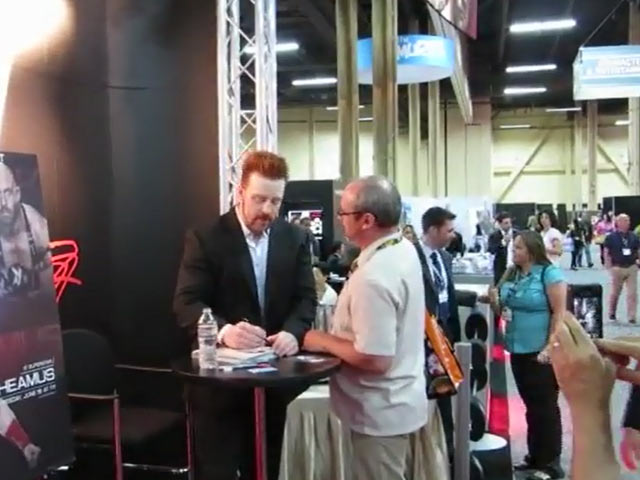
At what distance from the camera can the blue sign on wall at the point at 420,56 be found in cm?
934

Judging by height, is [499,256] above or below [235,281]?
below

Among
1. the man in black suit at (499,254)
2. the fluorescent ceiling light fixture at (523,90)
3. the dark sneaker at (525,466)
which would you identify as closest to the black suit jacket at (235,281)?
the dark sneaker at (525,466)

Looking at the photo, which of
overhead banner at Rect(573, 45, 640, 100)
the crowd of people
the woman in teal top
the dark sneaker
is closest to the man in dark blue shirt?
overhead banner at Rect(573, 45, 640, 100)

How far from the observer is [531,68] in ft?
65.7

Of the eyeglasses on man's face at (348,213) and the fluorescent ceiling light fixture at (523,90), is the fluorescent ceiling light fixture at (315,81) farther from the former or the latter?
the eyeglasses on man's face at (348,213)

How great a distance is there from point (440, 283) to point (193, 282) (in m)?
1.81

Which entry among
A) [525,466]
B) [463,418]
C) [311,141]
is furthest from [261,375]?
[311,141]

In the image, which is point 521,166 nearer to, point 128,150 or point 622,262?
point 622,262

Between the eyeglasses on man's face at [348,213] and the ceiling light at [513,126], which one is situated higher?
the ceiling light at [513,126]

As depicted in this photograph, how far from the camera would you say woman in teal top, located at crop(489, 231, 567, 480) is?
3867 mm

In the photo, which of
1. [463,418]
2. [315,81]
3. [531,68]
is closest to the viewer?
[463,418]

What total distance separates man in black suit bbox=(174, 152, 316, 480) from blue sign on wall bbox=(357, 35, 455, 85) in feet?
23.9

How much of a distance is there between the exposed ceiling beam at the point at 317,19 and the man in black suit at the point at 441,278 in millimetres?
8817

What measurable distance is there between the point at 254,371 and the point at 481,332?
266 centimetres
